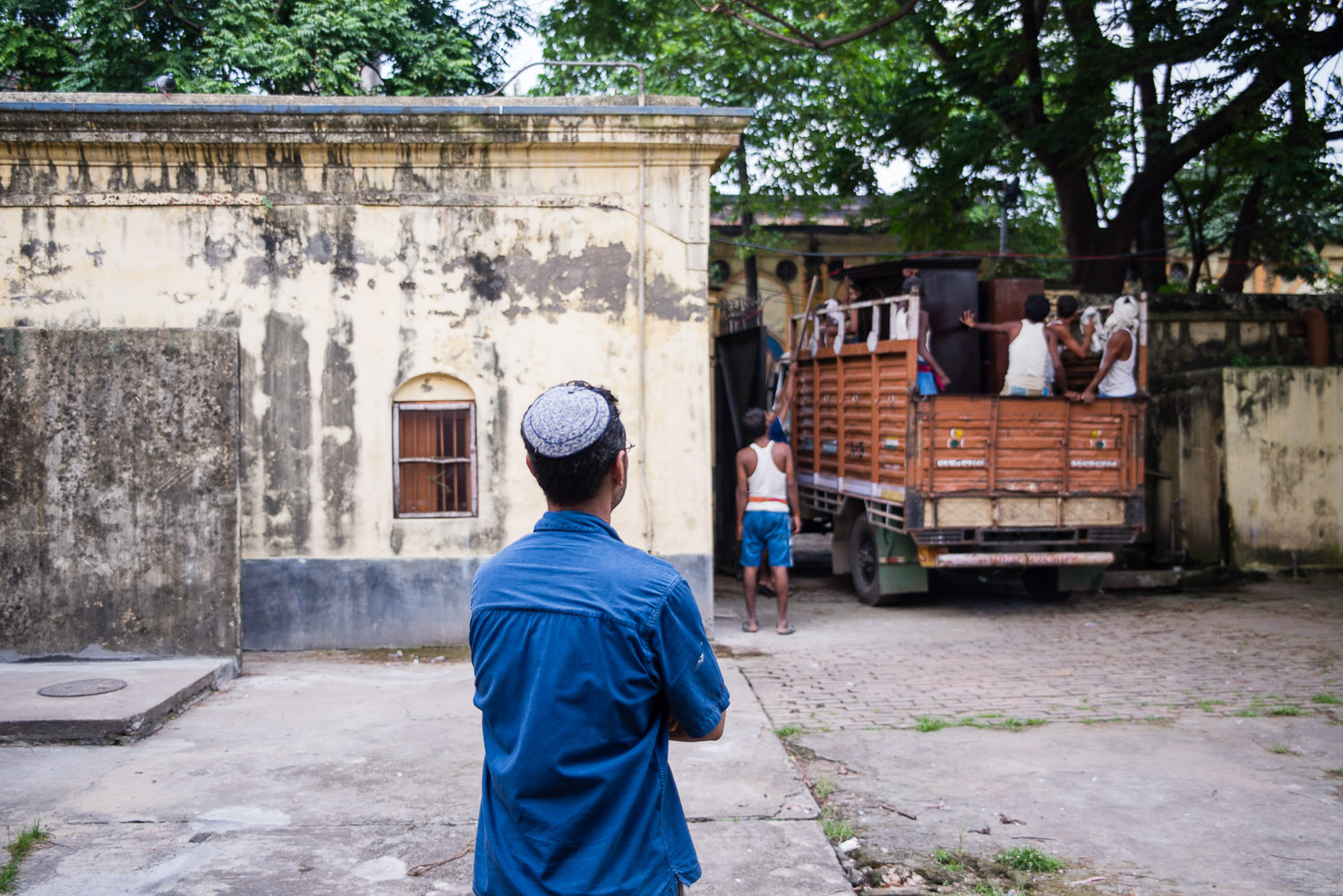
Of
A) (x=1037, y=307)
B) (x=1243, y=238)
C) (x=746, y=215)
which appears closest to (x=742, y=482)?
(x=1037, y=307)

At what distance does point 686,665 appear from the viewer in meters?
2.18

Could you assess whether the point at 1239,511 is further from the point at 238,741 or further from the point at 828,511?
the point at 238,741

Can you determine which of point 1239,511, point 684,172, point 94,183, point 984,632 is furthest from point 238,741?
point 1239,511

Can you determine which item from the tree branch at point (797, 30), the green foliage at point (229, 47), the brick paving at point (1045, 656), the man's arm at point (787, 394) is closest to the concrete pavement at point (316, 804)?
the brick paving at point (1045, 656)

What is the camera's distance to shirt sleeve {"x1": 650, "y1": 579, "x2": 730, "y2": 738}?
216 centimetres

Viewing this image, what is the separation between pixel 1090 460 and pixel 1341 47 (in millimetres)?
5688

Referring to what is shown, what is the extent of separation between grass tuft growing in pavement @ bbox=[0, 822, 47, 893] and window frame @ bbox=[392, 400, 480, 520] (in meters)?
3.86

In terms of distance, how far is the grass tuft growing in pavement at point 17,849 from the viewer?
3988mm

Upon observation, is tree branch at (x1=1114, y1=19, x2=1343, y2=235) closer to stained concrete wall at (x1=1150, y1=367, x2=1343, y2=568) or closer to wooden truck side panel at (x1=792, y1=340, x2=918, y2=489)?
stained concrete wall at (x1=1150, y1=367, x2=1343, y2=568)

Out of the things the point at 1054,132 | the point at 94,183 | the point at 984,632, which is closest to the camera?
the point at 94,183

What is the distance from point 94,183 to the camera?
7.89 metres

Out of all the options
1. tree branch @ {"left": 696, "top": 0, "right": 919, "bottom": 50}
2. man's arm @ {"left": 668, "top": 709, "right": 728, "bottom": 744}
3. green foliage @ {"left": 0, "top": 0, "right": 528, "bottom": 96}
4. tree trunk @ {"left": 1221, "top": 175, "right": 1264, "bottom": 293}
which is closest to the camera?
man's arm @ {"left": 668, "top": 709, "right": 728, "bottom": 744}

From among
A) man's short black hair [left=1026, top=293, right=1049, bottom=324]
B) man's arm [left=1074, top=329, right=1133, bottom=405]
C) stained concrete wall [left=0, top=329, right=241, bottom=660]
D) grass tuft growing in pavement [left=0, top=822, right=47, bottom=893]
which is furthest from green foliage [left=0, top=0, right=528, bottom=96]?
grass tuft growing in pavement [left=0, top=822, right=47, bottom=893]

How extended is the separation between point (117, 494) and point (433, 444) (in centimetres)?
218
